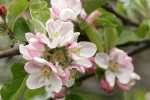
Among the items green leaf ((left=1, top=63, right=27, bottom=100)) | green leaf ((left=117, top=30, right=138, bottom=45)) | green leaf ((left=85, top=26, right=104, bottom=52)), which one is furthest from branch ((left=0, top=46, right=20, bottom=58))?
green leaf ((left=117, top=30, right=138, bottom=45))

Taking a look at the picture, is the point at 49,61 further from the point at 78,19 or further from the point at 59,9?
the point at 78,19

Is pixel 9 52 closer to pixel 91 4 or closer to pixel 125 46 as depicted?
pixel 91 4

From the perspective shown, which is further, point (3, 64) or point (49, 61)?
point (3, 64)

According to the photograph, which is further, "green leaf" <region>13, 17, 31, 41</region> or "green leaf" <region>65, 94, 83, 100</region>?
"green leaf" <region>65, 94, 83, 100</region>

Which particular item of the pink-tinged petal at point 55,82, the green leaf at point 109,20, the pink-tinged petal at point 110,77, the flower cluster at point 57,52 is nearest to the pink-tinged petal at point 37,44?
the flower cluster at point 57,52

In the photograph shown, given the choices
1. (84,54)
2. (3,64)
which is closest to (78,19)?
(84,54)

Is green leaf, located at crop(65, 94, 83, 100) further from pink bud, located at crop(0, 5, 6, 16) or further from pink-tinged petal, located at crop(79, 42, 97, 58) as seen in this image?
pink bud, located at crop(0, 5, 6, 16)
